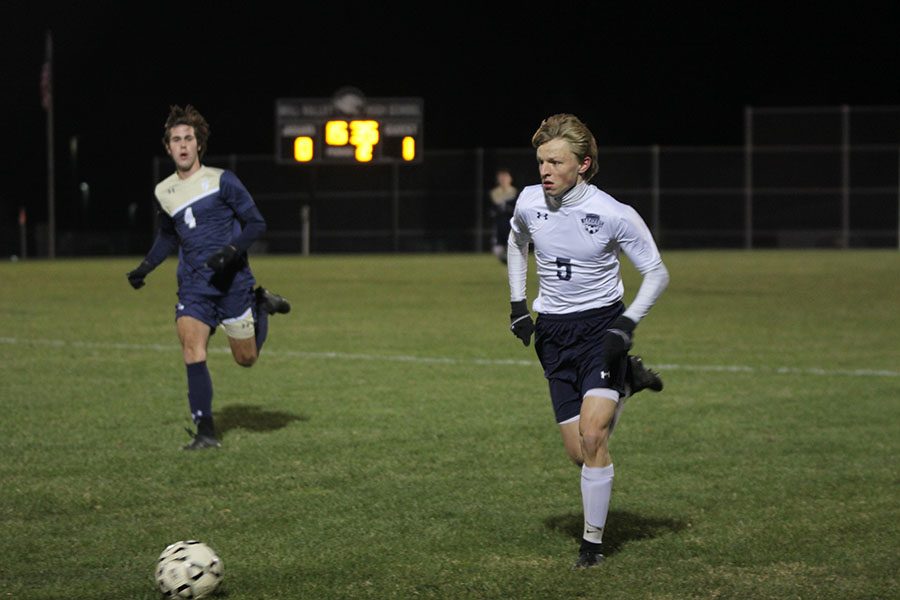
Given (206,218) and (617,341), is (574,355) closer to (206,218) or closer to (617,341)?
(617,341)

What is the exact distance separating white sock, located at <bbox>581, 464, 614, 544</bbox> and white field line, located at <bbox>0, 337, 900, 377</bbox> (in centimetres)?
696

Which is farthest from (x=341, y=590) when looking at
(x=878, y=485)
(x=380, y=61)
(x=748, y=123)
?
(x=380, y=61)

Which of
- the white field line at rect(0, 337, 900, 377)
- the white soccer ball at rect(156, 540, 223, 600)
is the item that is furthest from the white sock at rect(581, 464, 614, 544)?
the white field line at rect(0, 337, 900, 377)

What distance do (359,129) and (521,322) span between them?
3545 centimetres

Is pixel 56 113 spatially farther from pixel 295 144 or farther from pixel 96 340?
pixel 96 340

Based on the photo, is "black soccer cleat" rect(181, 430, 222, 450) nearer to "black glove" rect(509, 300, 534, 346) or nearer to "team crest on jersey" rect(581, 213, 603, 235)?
"black glove" rect(509, 300, 534, 346)

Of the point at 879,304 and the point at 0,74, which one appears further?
the point at 0,74

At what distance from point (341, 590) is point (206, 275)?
368cm

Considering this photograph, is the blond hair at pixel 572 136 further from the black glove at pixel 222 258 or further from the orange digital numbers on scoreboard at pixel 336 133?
the orange digital numbers on scoreboard at pixel 336 133

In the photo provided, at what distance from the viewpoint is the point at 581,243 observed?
5.83 meters

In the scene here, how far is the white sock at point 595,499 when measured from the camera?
576 centimetres

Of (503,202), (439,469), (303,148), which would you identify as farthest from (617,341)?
(303,148)

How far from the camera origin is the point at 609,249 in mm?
5898

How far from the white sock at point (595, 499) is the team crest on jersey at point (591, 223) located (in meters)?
1.03
